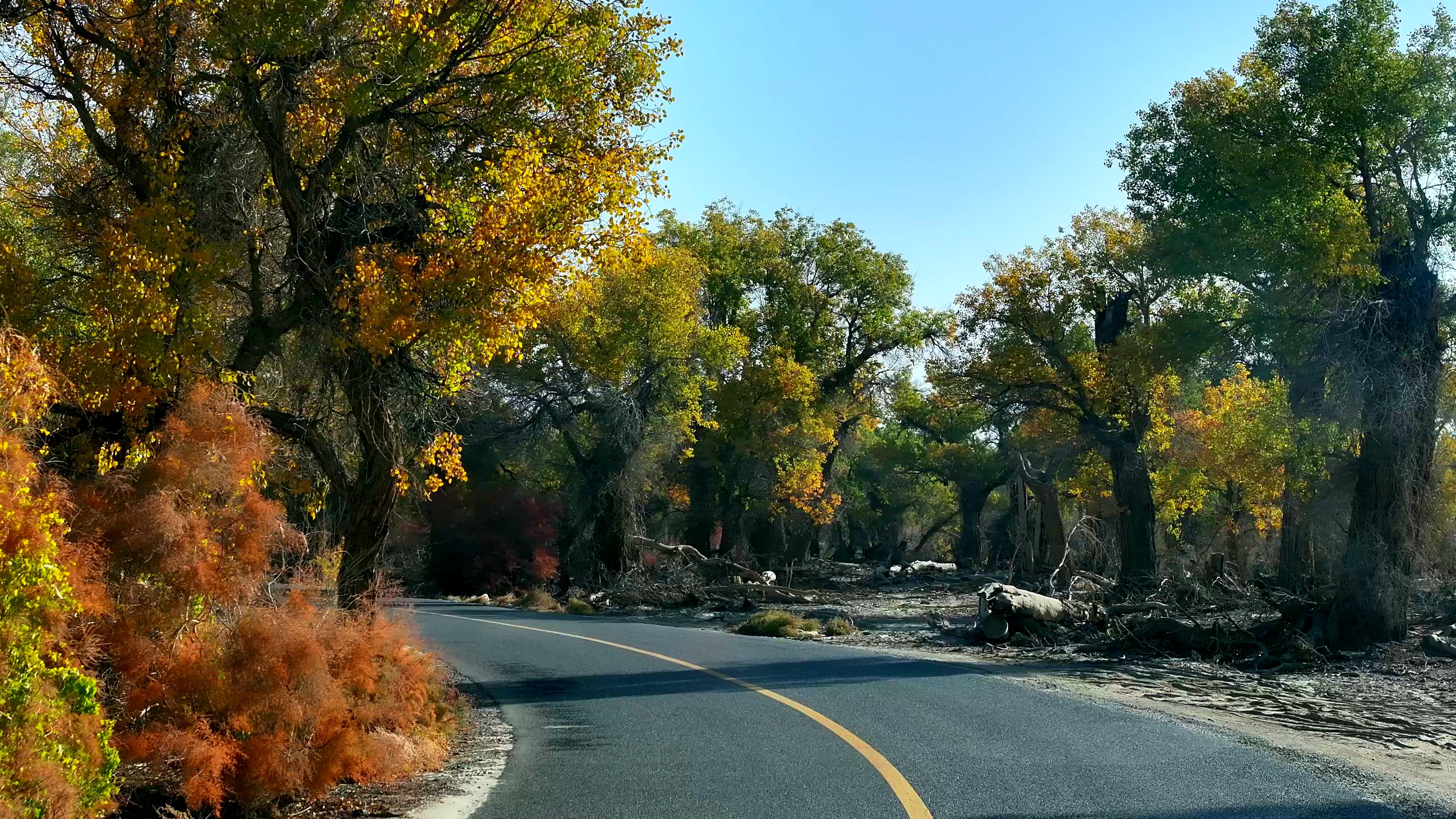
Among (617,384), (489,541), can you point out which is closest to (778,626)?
(617,384)

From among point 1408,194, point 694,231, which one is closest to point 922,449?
point 694,231

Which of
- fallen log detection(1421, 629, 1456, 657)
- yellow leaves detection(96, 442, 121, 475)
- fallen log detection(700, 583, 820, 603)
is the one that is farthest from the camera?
fallen log detection(700, 583, 820, 603)

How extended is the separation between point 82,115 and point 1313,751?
11219 millimetres

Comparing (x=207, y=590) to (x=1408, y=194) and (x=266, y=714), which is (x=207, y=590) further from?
(x=1408, y=194)

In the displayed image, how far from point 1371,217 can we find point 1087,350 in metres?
13.3

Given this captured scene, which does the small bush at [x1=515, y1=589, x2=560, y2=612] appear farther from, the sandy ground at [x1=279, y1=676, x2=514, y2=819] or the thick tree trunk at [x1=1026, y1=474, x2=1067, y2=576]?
the sandy ground at [x1=279, y1=676, x2=514, y2=819]

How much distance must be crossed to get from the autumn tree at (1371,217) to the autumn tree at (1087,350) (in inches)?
378

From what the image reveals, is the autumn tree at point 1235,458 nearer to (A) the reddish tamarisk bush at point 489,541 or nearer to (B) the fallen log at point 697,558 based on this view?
(B) the fallen log at point 697,558

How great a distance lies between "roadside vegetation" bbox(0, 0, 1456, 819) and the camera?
23.2 feet

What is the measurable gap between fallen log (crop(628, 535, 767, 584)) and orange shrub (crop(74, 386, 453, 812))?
22.5 metres

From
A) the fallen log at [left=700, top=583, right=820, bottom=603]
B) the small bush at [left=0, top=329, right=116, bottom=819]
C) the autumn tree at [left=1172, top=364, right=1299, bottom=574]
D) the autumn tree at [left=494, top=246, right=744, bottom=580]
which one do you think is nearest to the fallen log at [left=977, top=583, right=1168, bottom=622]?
the autumn tree at [left=1172, top=364, right=1299, bottom=574]

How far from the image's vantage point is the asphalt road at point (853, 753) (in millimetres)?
6988

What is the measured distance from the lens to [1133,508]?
28453mm

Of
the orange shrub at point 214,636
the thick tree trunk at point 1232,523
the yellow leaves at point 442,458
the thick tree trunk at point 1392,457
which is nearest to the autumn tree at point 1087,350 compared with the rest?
the thick tree trunk at point 1232,523
